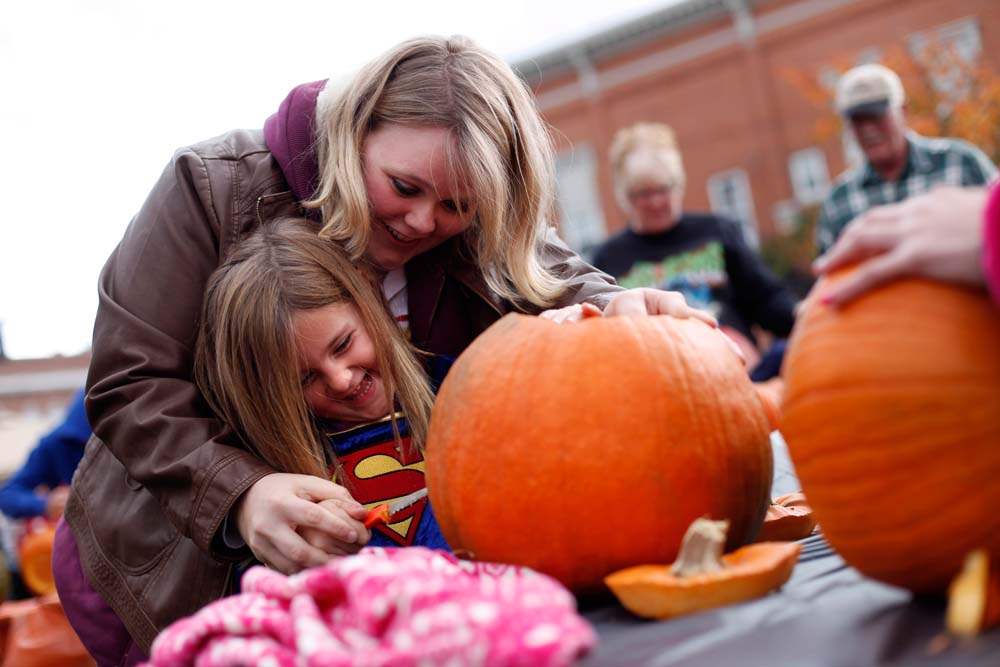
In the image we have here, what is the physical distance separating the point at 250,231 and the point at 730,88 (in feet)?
73.8

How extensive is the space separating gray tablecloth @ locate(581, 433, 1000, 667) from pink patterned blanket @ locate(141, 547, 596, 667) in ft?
0.33

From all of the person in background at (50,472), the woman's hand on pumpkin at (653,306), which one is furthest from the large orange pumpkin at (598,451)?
the person in background at (50,472)

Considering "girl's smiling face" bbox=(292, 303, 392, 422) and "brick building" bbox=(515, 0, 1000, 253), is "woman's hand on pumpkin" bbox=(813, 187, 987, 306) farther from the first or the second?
"brick building" bbox=(515, 0, 1000, 253)

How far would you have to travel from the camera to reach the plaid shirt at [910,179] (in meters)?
4.13

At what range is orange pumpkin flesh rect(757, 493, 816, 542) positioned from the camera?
1.47 meters

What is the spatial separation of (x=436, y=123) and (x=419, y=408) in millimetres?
Result: 543

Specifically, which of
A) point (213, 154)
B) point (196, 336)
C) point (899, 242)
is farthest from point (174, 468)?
point (899, 242)

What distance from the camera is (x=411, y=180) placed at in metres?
1.90

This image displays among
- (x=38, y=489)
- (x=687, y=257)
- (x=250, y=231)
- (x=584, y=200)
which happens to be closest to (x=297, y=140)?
(x=250, y=231)

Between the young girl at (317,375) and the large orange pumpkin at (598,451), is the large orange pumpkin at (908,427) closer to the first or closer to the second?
the large orange pumpkin at (598,451)

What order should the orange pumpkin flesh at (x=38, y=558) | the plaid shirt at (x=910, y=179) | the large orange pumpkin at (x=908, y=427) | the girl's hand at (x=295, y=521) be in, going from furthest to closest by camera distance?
the orange pumpkin flesh at (x=38, y=558)
the plaid shirt at (x=910, y=179)
the girl's hand at (x=295, y=521)
the large orange pumpkin at (x=908, y=427)

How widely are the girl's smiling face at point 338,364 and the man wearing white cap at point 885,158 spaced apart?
10.2 feet

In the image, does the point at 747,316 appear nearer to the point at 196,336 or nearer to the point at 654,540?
the point at 196,336

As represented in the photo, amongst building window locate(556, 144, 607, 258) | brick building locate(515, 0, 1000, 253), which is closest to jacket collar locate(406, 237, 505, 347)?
brick building locate(515, 0, 1000, 253)
